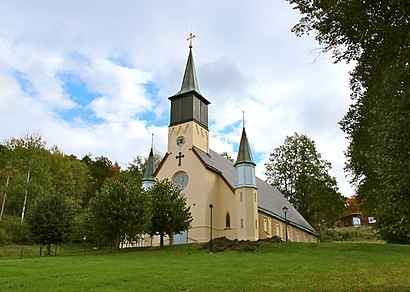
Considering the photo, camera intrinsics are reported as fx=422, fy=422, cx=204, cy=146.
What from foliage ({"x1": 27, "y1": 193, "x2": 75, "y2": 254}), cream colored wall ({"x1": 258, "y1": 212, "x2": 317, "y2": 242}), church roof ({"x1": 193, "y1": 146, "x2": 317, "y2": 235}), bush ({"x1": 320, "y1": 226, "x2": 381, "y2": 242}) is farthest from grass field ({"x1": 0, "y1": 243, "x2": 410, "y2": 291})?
bush ({"x1": 320, "y1": 226, "x2": 381, "y2": 242})

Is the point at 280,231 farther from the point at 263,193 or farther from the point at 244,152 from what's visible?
the point at 244,152

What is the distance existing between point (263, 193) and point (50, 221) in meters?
23.5

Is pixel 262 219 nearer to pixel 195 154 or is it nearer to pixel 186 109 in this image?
pixel 195 154

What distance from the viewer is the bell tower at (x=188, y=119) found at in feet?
136

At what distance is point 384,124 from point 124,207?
810 inches

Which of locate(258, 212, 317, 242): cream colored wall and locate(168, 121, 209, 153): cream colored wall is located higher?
locate(168, 121, 209, 153): cream colored wall

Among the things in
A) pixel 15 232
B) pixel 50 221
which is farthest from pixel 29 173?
pixel 50 221

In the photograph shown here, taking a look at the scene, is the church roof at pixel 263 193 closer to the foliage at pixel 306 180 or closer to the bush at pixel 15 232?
the foliage at pixel 306 180

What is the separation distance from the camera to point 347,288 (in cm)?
1268

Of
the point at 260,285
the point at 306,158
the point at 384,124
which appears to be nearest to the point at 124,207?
the point at 260,285

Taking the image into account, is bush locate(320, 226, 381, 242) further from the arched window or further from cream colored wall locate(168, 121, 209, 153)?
cream colored wall locate(168, 121, 209, 153)

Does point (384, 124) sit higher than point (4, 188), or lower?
lower

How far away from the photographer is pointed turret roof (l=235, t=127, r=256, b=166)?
1489 inches

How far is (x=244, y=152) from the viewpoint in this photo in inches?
1507
